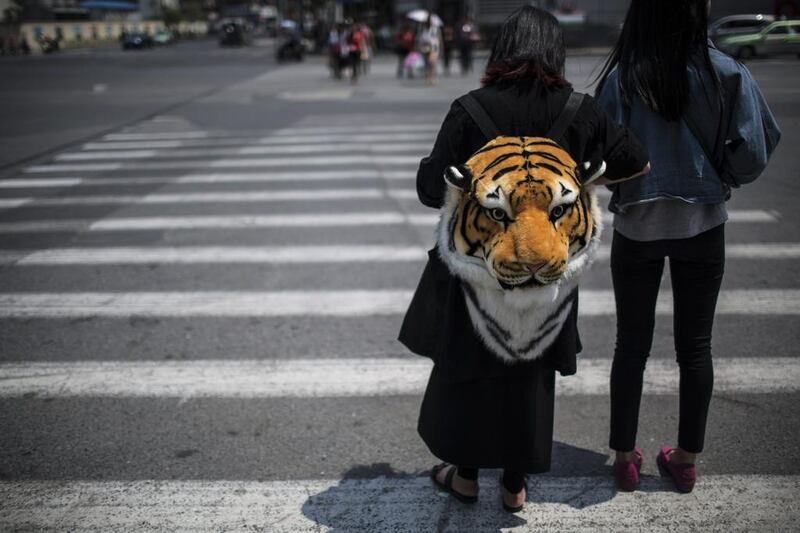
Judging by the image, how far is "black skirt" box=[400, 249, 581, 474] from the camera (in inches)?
97.0

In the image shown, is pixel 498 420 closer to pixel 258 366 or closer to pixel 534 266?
pixel 534 266

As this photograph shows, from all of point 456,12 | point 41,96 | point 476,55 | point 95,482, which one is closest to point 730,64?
point 95,482

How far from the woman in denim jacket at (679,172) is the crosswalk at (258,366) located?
2.03 feet

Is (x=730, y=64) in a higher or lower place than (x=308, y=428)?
higher

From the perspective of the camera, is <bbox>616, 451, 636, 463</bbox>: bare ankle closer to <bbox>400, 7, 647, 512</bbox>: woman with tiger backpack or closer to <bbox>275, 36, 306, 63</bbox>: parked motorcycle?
<bbox>400, 7, 647, 512</bbox>: woman with tiger backpack

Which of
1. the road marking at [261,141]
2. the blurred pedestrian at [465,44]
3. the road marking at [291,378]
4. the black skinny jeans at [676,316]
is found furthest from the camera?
the blurred pedestrian at [465,44]

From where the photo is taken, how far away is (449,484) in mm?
2914

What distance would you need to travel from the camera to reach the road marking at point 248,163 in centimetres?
979

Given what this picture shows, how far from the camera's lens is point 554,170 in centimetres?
220

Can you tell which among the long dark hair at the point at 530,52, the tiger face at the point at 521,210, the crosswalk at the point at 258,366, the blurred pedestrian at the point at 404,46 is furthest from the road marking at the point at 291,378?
the blurred pedestrian at the point at 404,46

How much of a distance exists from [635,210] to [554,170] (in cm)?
68

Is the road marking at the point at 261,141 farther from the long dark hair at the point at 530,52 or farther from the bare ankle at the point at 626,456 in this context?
the long dark hair at the point at 530,52

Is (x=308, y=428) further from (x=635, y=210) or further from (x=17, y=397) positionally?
(x=635, y=210)

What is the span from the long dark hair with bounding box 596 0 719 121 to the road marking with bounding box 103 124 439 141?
9.90 metres
